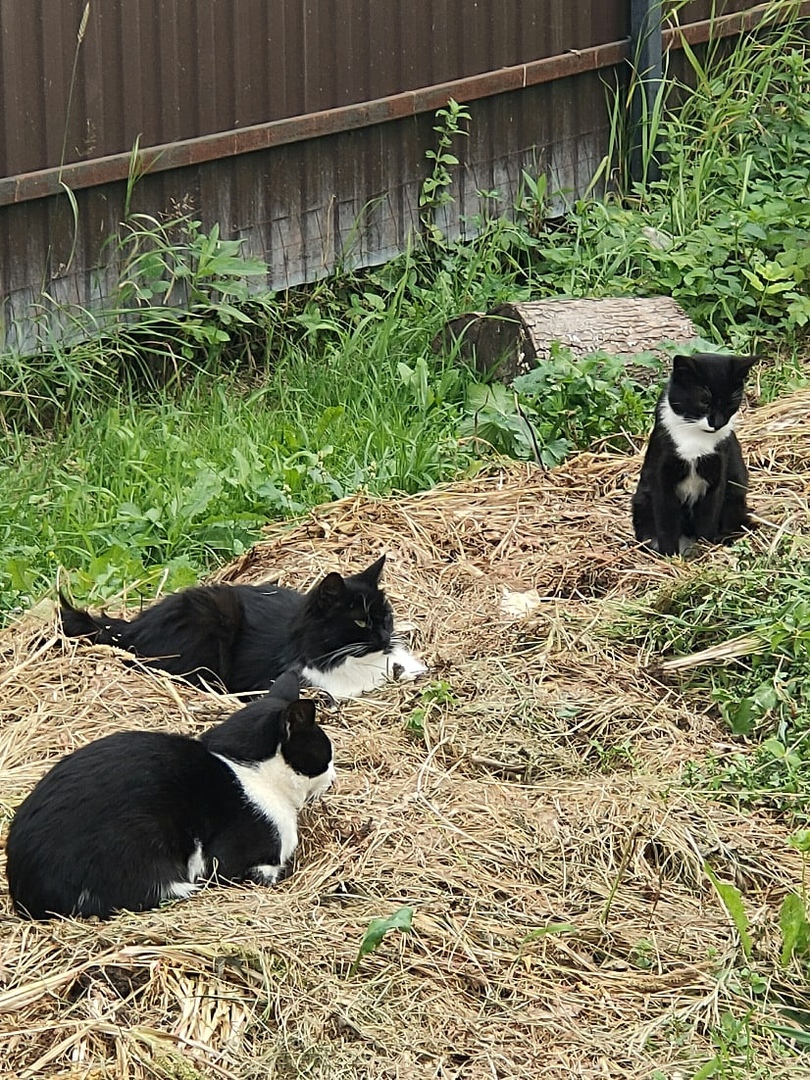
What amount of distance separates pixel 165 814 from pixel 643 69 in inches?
239

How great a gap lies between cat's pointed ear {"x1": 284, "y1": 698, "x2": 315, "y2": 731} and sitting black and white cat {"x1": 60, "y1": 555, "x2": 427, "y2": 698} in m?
0.88

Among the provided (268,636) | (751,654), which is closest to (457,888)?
(751,654)

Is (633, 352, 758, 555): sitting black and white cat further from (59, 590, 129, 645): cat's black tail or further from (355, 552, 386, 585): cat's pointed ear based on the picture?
(59, 590, 129, 645): cat's black tail

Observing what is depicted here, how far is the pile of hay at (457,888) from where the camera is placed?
304 centimetres

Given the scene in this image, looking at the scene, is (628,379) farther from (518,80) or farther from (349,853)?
(349,853)

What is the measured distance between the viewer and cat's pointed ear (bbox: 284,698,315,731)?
3660mm

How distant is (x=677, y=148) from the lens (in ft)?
27.1

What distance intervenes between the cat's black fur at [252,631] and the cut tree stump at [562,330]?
87.6 inches

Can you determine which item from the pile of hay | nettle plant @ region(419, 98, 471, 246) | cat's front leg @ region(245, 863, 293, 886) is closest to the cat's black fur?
the pile of hay

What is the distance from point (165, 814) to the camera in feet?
11.3

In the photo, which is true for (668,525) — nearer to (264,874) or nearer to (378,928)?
(264,874)

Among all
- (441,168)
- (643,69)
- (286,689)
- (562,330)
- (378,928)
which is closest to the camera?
(378,928)

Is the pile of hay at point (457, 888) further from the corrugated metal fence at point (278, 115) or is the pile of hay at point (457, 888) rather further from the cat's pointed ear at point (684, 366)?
the corrugated metal fence at point (278, 115)

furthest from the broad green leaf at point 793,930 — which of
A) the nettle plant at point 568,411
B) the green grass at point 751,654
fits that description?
→ the nettle plant at point 568,411
